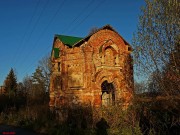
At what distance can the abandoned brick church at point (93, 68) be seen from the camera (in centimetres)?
2011

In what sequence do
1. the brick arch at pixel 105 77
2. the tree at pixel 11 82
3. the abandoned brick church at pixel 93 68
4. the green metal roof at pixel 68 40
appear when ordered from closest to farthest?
the abandoned brick church at pixel 93 68
the brick arch at pixel 105 77
the green metal roof at pixel 68 40
the tree at pixel 11 82

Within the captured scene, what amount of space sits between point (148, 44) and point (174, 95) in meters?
2.50

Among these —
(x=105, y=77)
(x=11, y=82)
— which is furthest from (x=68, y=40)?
(x=11, y=82)

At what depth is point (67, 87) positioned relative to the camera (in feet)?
68.1

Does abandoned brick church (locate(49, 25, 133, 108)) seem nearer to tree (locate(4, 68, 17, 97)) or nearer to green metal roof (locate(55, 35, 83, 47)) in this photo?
green metal roof (locate(55, 35, 83, 47))

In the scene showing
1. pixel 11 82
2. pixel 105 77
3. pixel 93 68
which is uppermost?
pixel 11 82

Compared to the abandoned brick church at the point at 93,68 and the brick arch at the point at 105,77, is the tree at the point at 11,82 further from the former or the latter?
the brick arch at the point at 105,77

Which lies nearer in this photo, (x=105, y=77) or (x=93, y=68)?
(x=93, y=68)

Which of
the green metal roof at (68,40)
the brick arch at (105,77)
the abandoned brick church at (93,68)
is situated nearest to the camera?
the abandoned brick church at (93,68)

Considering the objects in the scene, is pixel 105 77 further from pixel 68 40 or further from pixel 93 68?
pixel 68 40

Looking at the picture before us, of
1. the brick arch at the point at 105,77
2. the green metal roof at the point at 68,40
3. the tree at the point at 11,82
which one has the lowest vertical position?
the brick arch at the point at 105,77

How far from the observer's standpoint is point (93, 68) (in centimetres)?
2050

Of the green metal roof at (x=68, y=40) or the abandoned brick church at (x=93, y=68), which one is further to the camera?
the green metal roof at (x=68, y=40)

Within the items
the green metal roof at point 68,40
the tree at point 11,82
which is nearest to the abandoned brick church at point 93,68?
the green metal roof at point 68,40
